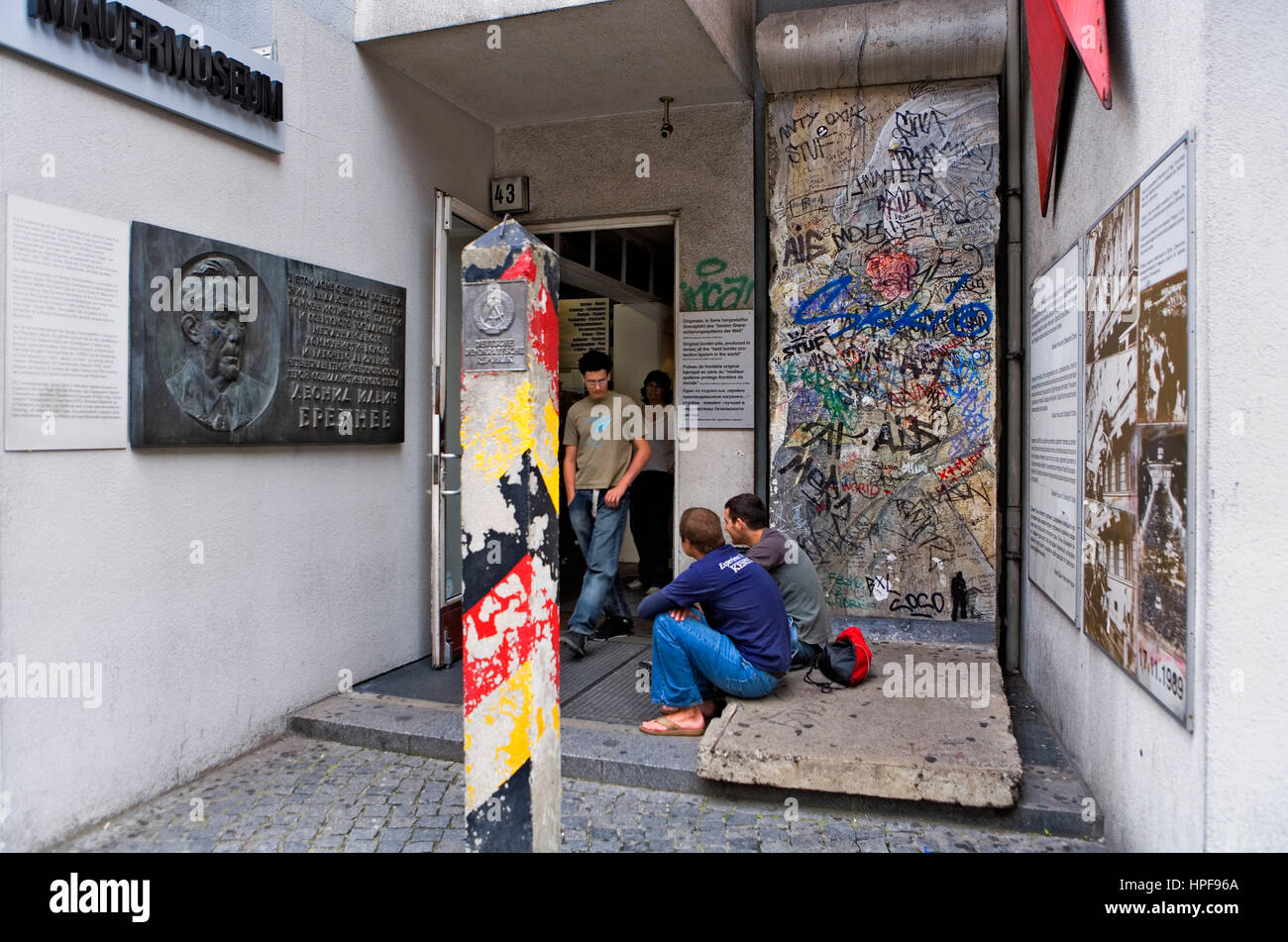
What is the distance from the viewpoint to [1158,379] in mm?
2918

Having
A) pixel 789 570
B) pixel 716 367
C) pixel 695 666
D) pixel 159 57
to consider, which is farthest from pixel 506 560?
pixel 716 367

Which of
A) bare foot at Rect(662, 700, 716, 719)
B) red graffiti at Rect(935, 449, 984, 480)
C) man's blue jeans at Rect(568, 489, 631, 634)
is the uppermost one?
red graffiti at Rect(935, 449, 984, 480)

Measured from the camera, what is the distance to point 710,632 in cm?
429

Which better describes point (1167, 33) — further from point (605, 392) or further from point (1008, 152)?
point (605, 392)

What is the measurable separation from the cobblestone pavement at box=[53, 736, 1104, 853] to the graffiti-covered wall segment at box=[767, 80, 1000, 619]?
220 cm

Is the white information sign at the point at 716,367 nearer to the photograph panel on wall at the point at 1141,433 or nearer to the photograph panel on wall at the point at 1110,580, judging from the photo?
the photograph panel on wall at the point at 1141,433

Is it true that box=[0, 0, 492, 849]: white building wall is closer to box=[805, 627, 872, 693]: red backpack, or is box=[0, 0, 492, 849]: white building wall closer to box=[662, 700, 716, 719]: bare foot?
box=[662, 700, 716, 719]: bare foot

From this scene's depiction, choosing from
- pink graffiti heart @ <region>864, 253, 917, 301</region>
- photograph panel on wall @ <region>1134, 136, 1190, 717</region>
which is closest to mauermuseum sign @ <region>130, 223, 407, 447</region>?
pink graffiti heart @ <region>864, 253, 917, 301</region>

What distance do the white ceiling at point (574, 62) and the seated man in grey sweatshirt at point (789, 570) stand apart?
260 cm

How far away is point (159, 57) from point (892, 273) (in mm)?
4034

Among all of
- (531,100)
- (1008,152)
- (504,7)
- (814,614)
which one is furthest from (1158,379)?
(531,100)

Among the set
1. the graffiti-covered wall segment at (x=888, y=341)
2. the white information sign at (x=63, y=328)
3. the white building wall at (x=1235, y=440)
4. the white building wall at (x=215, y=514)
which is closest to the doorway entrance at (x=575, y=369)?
the white building wall at (x=215, y=514)

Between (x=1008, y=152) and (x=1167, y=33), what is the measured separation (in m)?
2.94

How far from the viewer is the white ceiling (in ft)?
15.9
